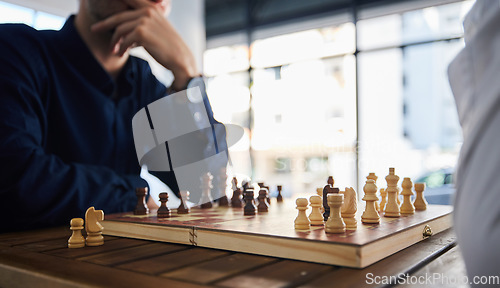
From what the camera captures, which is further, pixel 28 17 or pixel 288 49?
pixel 288 49

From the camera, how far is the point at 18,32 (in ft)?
5.22

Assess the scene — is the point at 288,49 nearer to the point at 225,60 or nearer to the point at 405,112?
the point at 225,60

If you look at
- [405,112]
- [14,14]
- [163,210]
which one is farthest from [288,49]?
[405,112]

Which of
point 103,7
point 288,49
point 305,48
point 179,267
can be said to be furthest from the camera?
point 305,48

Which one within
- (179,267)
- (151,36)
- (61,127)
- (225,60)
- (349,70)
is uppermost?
(225,60)

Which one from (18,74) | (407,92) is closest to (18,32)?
(18,74)

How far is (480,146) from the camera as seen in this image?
0.49m

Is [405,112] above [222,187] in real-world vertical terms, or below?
above

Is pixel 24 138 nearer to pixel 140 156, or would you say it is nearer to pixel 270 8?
pixel 140 156

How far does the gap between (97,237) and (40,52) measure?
1.00m

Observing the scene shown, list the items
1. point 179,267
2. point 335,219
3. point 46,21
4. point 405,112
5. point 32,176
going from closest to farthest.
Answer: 1. point 179,267
2. point 335,219
3. point 32,176
4. point 46,21
5. point 405,112

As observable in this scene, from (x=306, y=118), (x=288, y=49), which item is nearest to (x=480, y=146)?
(x=288, y=49)

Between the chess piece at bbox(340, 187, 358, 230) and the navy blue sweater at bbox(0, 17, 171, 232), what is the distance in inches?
31.9

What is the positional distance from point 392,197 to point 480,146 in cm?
64
